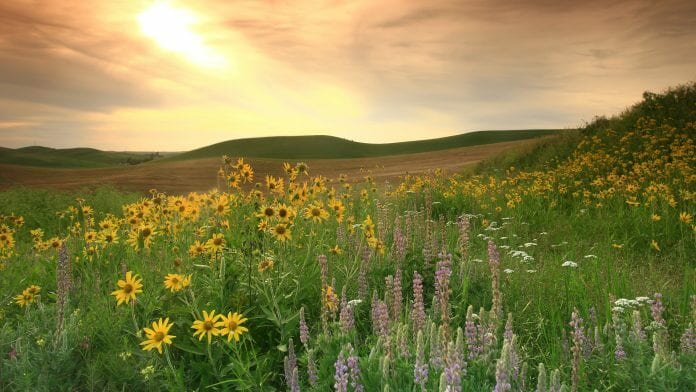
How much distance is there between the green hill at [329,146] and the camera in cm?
5012

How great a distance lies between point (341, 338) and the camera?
3213 mm

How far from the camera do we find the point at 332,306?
3.47 m

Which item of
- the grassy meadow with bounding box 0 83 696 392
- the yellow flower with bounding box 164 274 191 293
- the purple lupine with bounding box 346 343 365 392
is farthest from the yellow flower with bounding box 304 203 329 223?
the purple lupine with bounding box 346 343 365 392

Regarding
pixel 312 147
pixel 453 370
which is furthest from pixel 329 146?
pixel 453 370

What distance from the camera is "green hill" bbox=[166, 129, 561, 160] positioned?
50.1m

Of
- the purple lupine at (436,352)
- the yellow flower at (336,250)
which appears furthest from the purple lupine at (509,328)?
the yellow flower at (336,250)

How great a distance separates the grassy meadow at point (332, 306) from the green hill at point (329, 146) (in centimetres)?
4223

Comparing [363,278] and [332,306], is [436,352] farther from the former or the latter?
[363,278]

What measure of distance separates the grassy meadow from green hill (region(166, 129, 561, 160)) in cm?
4223

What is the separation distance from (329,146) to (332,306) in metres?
50.4

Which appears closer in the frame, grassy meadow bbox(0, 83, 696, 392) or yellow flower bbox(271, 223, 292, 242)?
grassy meadow bbox(0, 83, 696, 392)

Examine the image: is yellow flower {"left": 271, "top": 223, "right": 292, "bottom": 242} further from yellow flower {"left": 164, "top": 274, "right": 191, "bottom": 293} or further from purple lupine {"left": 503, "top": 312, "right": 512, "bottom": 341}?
purple lupine {"left": 503, "top": 312, "right": 512, "bottom": 341}

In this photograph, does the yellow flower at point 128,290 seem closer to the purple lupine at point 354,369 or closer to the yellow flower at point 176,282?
the yellow flower at point 176,282

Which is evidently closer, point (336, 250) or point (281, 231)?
point (281, 231)
